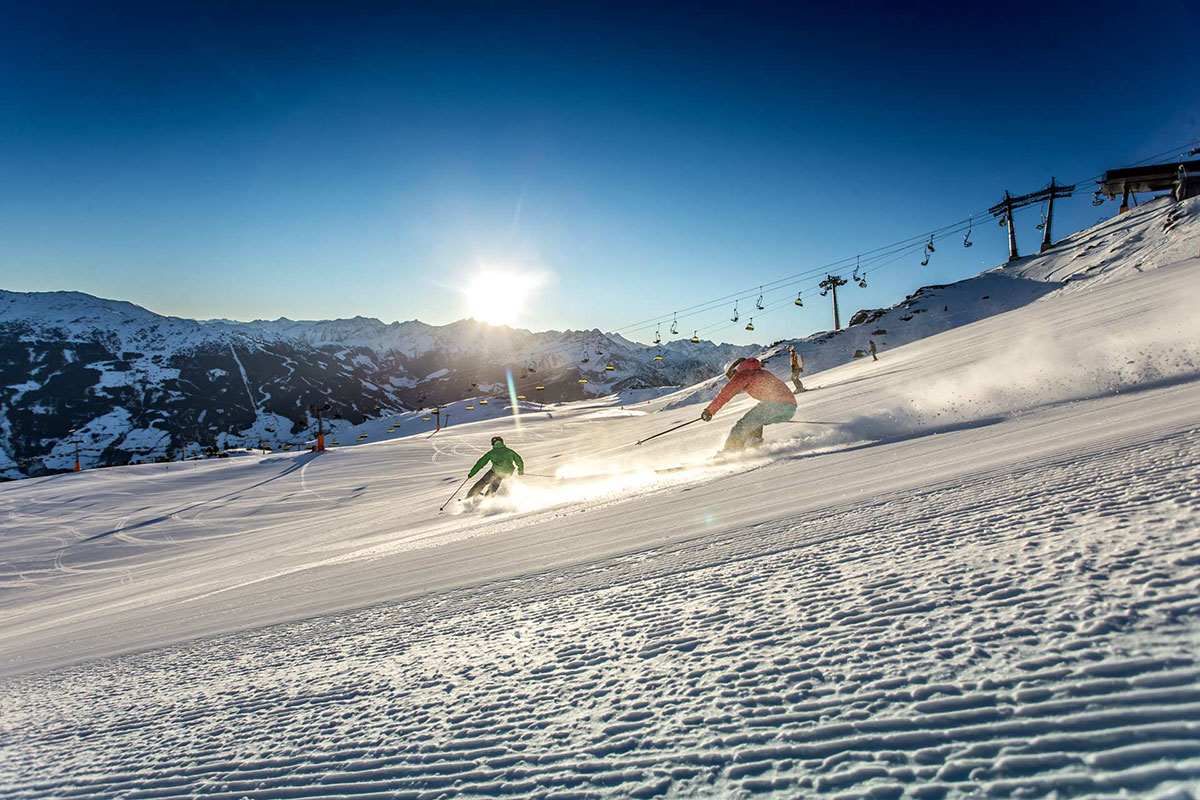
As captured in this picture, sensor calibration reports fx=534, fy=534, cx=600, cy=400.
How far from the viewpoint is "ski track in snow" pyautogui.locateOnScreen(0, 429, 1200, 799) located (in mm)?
1360

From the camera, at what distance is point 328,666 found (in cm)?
286

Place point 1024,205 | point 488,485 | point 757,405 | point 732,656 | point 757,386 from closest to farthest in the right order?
1. point 732,656
2. point 757,405
3. point 757,386
4. point 488,485
5. point 1024,205

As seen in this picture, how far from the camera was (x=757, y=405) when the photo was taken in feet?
34.4

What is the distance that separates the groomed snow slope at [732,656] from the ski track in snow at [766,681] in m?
0.01

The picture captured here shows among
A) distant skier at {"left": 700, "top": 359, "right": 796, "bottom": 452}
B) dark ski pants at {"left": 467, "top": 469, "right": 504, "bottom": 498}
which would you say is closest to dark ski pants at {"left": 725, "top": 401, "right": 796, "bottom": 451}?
distant skier at {"left": 700, "top": 359, "right": 796, "bottom": 452}

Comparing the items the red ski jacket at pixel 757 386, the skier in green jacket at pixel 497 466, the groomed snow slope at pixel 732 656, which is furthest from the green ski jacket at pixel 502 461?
the groomed snow slope at pixel 732 656

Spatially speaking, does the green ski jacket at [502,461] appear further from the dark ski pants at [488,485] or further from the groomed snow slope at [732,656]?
the groomed snow slope at [732,656]

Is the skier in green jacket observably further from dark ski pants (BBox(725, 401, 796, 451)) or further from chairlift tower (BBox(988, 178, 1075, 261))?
chairlift tower (BBox(988, 178, 1075, 261))

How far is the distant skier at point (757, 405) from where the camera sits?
1034cm

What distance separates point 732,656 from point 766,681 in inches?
8.4

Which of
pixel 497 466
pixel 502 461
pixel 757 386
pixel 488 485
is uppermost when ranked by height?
pixel 757 386

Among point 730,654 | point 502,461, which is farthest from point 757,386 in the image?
point 730,654

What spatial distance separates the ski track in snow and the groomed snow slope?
1cm

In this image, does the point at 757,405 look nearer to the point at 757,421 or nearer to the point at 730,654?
the point at 757,421
